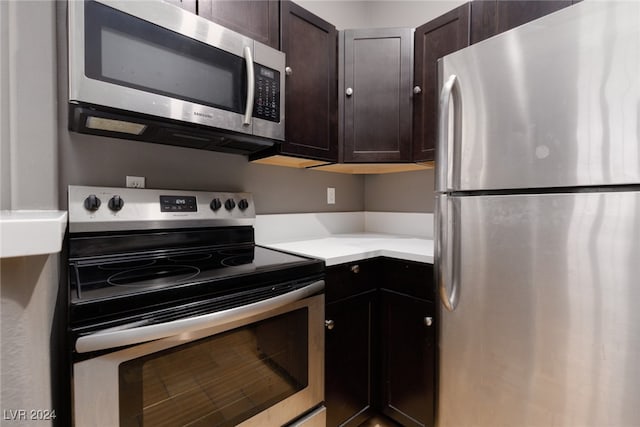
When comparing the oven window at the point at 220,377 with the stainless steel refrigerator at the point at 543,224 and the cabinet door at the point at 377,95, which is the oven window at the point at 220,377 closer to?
the stainless steel refrigerator at the point at 543,224

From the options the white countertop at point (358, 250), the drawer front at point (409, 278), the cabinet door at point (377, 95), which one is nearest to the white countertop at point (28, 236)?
the white countertop at point (358, 250)

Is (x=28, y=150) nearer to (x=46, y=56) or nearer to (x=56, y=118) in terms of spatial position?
(x=56, y=118)

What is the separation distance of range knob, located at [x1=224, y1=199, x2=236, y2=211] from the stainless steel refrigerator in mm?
991

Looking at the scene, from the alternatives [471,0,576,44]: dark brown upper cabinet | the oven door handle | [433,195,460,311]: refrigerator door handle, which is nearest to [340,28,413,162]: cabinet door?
[471,0,576,44]: dark brown upper cabinet

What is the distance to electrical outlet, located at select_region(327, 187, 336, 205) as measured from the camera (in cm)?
212

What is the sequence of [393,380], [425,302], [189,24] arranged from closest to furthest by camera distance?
[189,24]
[425,302]
[393,380]

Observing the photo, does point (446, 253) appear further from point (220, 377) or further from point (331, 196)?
point (331, 196)

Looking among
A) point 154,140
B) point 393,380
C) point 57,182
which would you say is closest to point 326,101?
point 154,140

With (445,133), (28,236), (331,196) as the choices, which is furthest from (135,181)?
(445,133)

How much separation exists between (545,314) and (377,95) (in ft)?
4.31

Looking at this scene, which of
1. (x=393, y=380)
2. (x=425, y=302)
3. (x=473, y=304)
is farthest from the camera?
(x=393, y=380)

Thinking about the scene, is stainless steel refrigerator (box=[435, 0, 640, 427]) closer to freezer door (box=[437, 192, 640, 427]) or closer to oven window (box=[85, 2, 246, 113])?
freezer door (box=[437, 192, 640, 427])

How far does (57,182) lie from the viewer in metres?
1.16

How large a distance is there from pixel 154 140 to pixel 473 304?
143 cm
